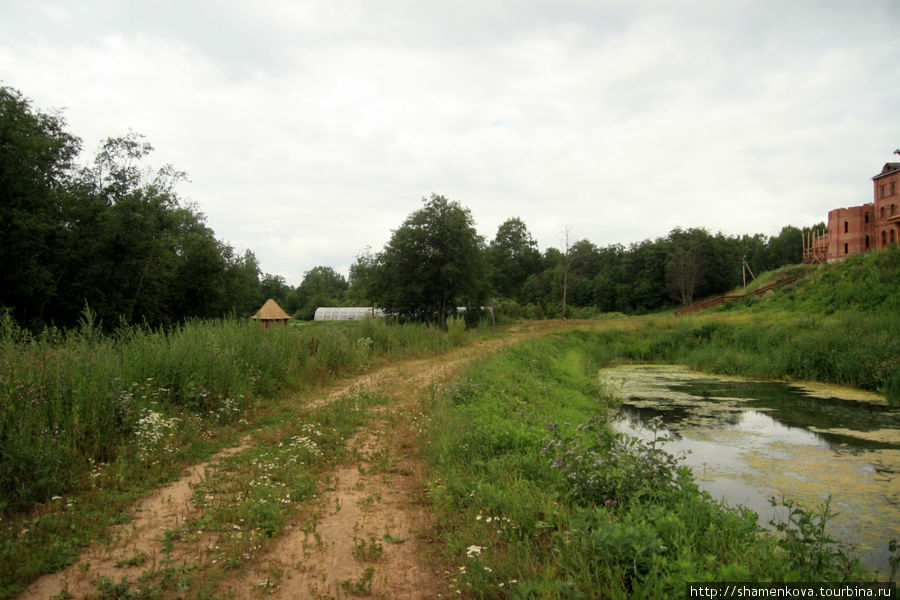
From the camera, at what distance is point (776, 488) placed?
660cm

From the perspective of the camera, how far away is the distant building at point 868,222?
36.6 metres

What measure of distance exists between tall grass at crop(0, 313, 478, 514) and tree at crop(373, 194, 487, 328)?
58.5 feet

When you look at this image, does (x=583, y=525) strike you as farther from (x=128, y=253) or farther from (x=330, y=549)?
(x=128, y=253)

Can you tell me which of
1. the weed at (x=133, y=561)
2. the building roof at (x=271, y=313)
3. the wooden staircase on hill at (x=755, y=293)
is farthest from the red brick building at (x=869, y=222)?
the weed at (x=133, y=561)

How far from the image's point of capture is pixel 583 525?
3670mm

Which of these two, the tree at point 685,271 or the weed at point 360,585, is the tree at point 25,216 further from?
the tree at point 685,271

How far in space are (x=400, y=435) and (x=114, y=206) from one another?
2601 cm

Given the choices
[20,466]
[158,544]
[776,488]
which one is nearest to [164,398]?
[20,466]

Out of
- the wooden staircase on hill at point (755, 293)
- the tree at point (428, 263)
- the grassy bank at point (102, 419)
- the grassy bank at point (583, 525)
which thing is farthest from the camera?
the wooden staircase on hill at point (755, 293)

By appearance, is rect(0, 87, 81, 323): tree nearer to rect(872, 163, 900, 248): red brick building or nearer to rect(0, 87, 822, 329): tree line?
rect(0, 87, 822, 329): tree line

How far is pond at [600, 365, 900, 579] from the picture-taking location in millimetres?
5855

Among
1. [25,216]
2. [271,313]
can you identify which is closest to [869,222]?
[271,313]

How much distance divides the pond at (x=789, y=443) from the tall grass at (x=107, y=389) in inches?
254

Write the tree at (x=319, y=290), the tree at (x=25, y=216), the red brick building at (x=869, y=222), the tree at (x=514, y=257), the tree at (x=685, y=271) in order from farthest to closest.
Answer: the tree at (x=319, y=290) → the tree at (x=514, y=257) → the tree at (x=685, y=271) → the red brick building at (x=869, y=222) → the tree at (x=25, y=216)
